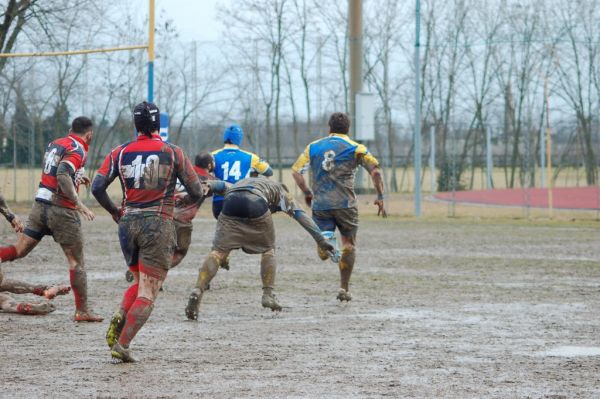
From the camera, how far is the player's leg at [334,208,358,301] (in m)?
12.4

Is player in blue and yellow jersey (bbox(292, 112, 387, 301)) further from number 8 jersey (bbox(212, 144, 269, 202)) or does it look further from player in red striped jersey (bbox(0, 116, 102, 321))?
player in red striped jersey (bbox(0, 116, 102, 321))

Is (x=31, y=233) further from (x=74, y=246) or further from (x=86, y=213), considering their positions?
(x=86, y=213)

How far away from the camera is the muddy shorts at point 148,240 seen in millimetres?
8422

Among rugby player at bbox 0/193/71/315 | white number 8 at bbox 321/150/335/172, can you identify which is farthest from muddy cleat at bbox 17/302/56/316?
white number 8 at bbox 321/150/335/172

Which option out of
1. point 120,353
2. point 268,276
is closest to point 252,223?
point 268,276

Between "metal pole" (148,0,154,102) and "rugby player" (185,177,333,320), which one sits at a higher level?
"metal pole" (148,0,154,102)

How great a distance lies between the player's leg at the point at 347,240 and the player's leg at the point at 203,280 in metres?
1.72

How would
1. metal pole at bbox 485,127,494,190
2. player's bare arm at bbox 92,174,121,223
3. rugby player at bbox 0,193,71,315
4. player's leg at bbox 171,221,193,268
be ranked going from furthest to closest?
metal pole at bbox 485,127,494,190 < player's leg at bbox 171,221,193,268 < rugby player at bbox 0,193,71,315 < player's bare arm at bbox 92,174,121,223

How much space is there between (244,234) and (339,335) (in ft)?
6.17

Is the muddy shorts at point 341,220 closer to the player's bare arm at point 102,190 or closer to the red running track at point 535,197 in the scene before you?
the player's bare arm at point 102,190

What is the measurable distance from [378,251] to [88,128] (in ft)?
30.0

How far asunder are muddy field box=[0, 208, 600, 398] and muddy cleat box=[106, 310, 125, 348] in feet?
0.58

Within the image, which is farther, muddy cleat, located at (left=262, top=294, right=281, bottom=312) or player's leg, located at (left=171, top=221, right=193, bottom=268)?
player's leg, located at (left=171, top=221, right=193, bottom=268)

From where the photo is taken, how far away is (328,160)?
12625 mm
